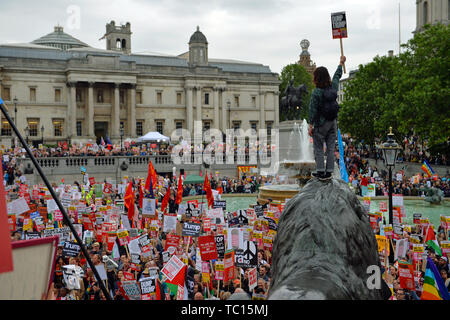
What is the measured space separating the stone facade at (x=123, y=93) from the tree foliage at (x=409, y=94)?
27.5m

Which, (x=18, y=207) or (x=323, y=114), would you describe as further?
(x=18, y=207)

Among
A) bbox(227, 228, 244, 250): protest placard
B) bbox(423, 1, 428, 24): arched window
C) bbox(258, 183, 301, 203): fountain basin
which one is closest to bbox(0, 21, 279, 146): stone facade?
bbox(423, 1, 428, 24): arched window

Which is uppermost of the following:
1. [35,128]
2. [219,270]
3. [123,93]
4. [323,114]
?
[123,93]

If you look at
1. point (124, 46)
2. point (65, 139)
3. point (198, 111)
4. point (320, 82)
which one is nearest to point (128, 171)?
point (65, 139)

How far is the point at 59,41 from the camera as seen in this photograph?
8925 cm

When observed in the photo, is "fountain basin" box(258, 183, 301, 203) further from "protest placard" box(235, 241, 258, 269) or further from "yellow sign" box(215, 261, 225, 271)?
"yellow sign" box(215, 261, 225, 271)

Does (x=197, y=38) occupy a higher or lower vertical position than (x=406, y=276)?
higher

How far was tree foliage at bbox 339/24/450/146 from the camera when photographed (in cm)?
3656

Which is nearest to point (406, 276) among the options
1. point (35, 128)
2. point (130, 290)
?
point (130, 290)

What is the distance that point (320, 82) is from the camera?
5.66 metres

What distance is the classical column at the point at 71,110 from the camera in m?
67.6

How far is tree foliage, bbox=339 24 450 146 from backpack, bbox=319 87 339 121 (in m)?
32.7

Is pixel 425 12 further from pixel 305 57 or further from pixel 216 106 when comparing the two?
pixel 305 57

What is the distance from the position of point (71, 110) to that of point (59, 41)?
26.8 meters
